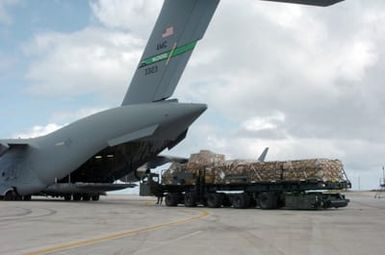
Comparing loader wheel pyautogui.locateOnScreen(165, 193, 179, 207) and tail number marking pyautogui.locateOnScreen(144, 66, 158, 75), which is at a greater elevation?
tail number marking pyautogui.locateOnScreen(144, 66, 158, 75)

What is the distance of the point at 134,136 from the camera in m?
31.5

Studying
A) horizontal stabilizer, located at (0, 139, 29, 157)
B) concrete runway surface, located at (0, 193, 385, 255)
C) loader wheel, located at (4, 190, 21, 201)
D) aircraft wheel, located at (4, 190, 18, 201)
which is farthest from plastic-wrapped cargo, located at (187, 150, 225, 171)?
aircraft wheel, located at (4, 190, 18, 201)

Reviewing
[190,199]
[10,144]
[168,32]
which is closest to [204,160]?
[190,199]

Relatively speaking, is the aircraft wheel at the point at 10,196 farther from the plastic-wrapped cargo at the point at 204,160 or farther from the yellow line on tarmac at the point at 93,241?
the yellow line on tarmac at the point at 93,241

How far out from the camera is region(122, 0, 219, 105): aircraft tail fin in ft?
101

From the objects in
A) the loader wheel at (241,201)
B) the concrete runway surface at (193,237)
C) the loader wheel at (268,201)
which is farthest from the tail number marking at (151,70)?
the concrete runway surface at (193,237)

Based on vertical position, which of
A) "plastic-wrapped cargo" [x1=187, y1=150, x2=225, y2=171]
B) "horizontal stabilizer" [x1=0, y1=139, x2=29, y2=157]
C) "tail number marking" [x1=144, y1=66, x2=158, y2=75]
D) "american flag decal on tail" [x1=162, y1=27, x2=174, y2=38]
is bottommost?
"plastic-wrapped cargo" [x1=187, y1=150, x2=225, y2=171]

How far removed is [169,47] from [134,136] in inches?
213

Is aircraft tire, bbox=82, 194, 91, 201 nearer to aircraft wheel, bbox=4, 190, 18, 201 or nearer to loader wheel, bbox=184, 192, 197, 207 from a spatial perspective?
aircraft wheel, bbox=4, 190, 18, 201

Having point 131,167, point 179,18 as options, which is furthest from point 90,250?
point 131,167

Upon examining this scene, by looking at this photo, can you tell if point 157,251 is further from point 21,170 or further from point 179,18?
point 21,170

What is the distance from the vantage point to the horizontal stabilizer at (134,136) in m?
31.1

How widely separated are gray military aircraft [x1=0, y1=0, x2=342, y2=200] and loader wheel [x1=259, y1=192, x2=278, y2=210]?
21.3 feet

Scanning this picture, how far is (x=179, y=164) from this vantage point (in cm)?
3234
